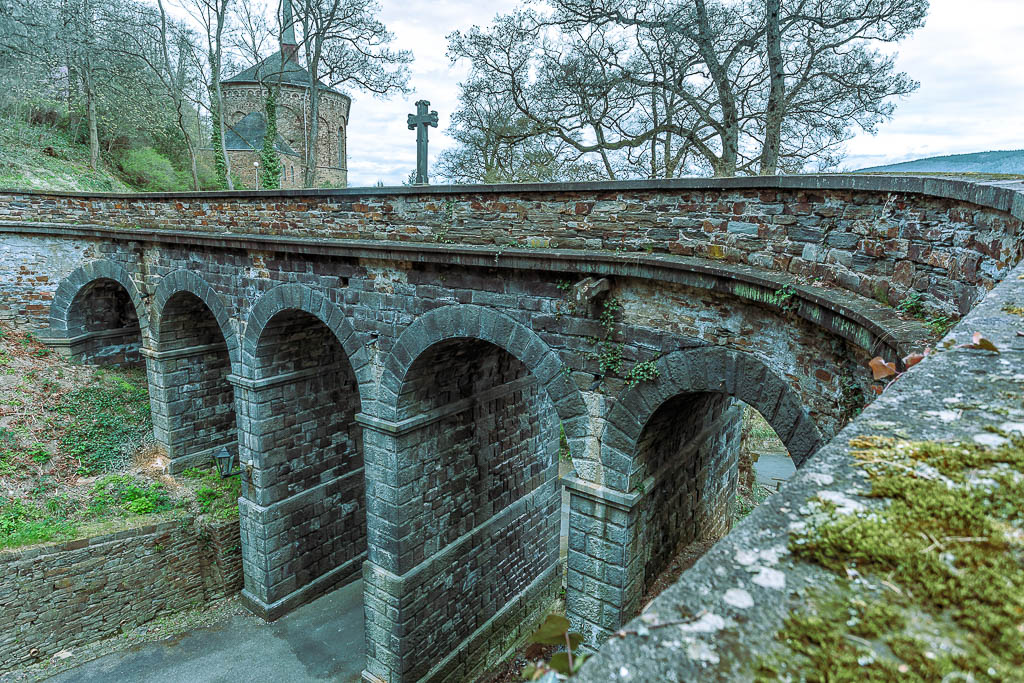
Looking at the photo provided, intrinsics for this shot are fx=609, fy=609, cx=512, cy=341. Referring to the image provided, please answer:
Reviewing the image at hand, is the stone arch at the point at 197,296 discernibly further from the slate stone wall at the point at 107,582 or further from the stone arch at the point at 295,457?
A: the slate stone wall at the point at 107,582

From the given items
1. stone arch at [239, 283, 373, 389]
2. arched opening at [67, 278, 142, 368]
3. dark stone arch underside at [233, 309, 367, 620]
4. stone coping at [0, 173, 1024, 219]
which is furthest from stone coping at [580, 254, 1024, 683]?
arched opening at [67, 278, 142, 368]

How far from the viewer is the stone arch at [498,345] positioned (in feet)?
18.1

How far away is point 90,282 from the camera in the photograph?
41.9 feet

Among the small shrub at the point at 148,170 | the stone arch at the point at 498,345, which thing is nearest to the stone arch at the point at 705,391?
the stone arch at the point at 498,345

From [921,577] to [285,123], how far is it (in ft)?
105

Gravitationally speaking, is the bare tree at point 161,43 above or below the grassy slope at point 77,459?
above

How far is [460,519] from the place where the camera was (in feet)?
27.2

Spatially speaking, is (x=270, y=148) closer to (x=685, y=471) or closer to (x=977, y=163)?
(x=685, y=471)

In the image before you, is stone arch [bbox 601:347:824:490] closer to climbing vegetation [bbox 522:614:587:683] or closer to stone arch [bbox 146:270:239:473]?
climbing vegetation [bbox 522:614:587:683]

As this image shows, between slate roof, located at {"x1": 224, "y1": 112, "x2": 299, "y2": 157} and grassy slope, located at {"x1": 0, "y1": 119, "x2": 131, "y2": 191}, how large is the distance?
16.8ft

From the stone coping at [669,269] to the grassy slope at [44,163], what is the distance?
17483 millimetres

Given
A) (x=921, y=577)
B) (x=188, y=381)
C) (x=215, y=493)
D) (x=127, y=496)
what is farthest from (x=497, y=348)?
(x=921, y=577)

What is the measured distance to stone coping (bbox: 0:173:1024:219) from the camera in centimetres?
274

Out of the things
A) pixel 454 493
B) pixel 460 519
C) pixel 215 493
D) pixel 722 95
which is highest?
pixel 722 95
